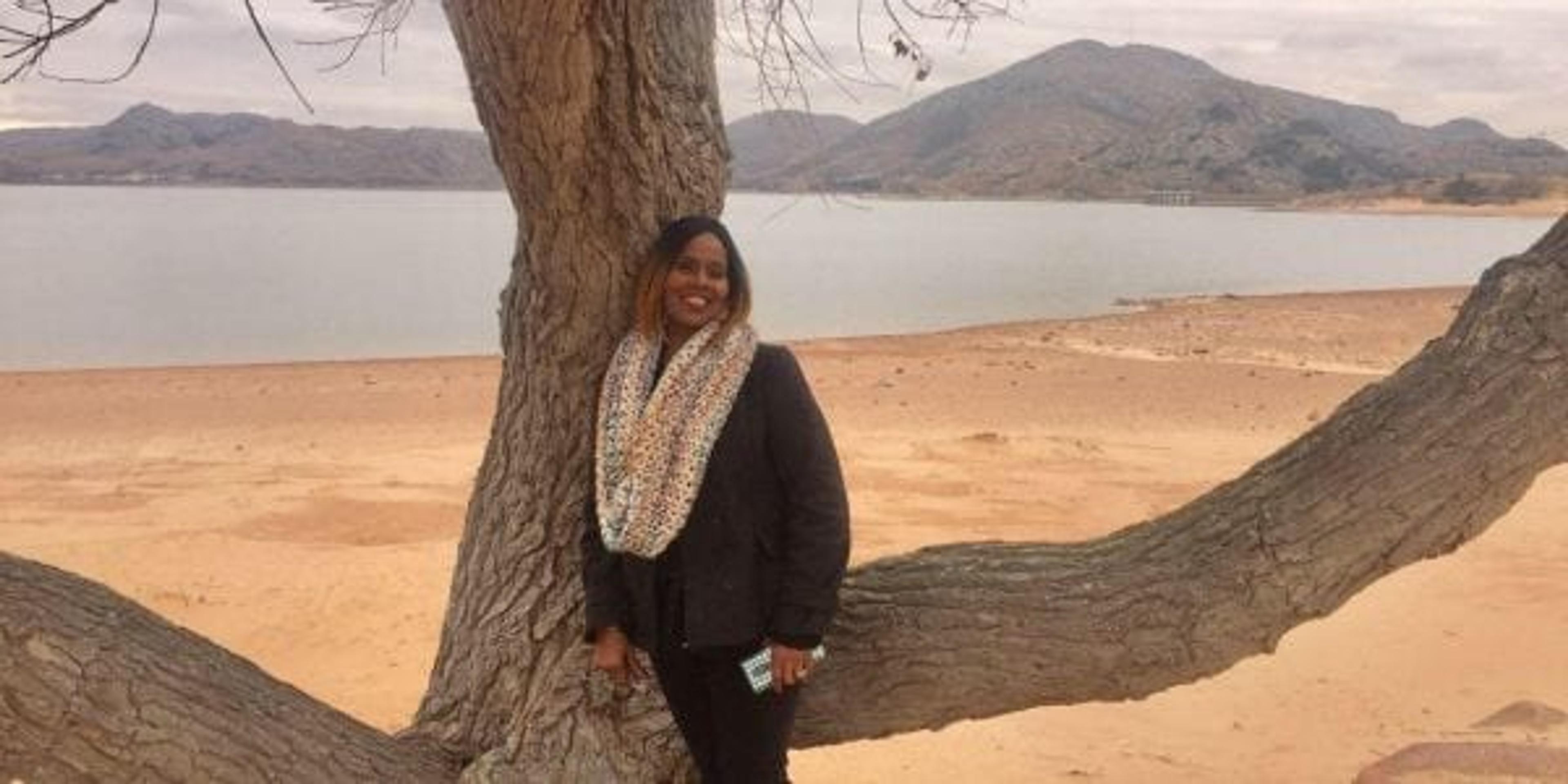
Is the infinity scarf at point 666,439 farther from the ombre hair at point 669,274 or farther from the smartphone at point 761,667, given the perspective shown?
the smartphone at point 761,667

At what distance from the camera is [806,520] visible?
275 centimetres

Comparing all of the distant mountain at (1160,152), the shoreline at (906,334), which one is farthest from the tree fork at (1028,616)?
the distant mountain at (1160,152)

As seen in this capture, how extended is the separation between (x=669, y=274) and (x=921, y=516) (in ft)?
21.4

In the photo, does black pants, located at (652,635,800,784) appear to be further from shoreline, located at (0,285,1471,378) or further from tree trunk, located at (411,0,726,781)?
shoreline, located at (0,285,1471,378)

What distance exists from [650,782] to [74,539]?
6.75m

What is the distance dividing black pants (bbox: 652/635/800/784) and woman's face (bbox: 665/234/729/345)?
0.64 m

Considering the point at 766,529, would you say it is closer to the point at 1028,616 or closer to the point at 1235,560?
the point at 1028,616

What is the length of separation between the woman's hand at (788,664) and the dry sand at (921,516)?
7.75ft

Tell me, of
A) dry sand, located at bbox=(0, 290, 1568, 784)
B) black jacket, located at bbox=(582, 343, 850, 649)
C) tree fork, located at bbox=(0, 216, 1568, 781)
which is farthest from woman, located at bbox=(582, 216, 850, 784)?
dry sand, located at bbox=(0, 290, 1568, 784)

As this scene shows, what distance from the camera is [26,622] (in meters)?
2.51

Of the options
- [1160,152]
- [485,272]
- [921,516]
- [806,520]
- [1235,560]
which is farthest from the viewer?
[1160,152]

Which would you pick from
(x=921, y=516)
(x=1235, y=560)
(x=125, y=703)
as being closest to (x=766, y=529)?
(x=1235, y=560)

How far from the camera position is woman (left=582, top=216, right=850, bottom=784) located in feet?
9.04

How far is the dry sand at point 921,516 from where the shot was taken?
5.45m
